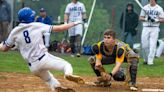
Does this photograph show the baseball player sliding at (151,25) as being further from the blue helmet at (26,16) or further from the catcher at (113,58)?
the blue helmet at (26,16)

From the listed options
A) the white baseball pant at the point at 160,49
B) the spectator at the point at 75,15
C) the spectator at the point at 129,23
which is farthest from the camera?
the white baseball pant at the point at 160,49

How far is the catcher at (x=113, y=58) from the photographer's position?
31.9ft

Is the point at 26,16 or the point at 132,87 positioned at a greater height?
the point at 26,16

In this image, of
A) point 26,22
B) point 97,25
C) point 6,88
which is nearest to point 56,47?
point 97,25

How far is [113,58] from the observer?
10.2m

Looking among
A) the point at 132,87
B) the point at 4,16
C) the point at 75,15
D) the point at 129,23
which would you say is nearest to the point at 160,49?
the point at 129,23

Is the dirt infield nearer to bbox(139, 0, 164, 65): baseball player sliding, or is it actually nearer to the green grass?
the green grass

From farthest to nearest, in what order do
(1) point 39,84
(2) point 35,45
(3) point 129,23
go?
(3) point 129,23, (1) point 39,84, (2) point 35,45

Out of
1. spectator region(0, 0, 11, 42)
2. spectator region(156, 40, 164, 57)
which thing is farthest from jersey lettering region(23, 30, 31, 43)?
spectator region(156, 40, 164, 57)

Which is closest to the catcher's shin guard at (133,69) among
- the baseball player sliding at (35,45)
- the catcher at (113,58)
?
the catcher at (113,58)

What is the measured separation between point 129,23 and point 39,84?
337 inches

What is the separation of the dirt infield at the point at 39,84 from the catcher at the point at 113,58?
0.23 metres

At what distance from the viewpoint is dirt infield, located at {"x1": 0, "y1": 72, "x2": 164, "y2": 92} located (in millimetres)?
9945

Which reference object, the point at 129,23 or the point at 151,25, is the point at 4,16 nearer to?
the point at 129,23
